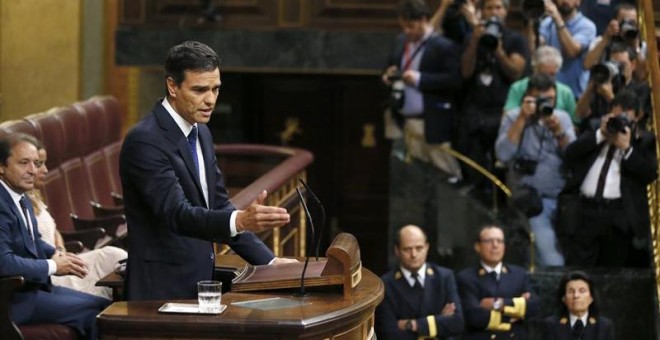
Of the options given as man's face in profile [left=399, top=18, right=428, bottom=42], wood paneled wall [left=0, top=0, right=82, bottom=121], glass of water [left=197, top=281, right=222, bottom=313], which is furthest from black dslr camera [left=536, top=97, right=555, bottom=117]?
wood paneled wall [left=0, top=0, right=82, bottom=121]

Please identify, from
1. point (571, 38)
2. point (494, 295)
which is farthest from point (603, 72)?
point (494, 295)

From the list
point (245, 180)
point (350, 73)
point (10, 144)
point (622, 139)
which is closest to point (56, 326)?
point (10, 144)

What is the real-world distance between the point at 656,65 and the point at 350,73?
3.72m

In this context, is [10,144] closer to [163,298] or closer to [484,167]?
[163,298]

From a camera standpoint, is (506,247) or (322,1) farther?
(322,1)

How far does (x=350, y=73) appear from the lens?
11.0m

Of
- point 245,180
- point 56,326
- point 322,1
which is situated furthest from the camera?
point 322,1

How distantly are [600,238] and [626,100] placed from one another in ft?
2.40

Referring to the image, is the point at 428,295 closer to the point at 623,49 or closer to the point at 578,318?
the point at 578,318

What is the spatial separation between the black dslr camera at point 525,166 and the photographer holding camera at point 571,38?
62 cm

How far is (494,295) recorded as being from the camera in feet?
24.1

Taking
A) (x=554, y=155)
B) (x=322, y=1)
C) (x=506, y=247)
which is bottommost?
(x=506, y=247)

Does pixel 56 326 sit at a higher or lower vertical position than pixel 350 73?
lower

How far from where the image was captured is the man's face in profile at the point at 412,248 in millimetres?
7121
